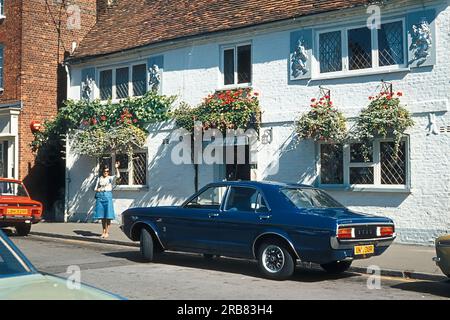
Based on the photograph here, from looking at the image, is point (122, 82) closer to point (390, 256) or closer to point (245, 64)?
point (245, 64)

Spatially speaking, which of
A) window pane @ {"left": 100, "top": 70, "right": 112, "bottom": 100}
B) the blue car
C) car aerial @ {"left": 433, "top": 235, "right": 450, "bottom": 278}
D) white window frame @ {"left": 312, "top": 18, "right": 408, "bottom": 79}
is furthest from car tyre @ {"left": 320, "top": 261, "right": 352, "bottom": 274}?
window pane @ {"left": 100, "top": 70, "right": 112, "bottom": 100}

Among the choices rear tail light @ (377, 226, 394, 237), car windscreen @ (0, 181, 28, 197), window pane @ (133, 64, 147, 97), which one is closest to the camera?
rear tail light @ (377, 226, 394, 237)

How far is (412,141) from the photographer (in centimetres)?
1309

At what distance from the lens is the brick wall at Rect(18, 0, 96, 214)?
68.1ft

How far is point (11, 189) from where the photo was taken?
53.3ft

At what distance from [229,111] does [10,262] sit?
11.4 m

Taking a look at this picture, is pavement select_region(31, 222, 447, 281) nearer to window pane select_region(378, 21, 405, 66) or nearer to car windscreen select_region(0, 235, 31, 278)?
window pane select_region(378, 21, 405, 66)

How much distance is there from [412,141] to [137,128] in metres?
8.46

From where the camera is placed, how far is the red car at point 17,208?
50.1ft

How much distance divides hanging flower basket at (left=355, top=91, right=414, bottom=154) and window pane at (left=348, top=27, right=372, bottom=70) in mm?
1074

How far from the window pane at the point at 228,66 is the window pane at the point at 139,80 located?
10.4 feet

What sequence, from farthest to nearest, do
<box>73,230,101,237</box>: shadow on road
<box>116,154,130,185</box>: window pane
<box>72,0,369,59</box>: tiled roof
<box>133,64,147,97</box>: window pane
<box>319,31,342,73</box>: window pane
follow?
<box>116,154,130,185</box>: window pane, <box>133,64,147,97</box>: window pane, <box>73,230,101,237</box>: shadow on road, <box>72,0,369,59</box>: tiled roof, <box>319,31,342,73</box>: window pane
